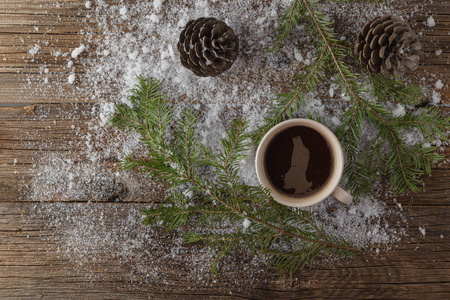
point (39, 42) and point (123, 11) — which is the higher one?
point (123, 11)

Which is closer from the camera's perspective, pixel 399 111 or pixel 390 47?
pixel 390 47

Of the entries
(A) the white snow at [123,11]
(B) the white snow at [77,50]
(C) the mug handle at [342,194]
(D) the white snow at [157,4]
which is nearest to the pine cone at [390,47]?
(C) the mug handle at [342,194]

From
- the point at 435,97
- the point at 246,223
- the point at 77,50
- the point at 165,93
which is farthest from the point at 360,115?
the point at 77,50

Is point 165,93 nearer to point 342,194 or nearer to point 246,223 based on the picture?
point 246,223

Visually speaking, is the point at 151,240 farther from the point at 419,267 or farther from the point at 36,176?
the point at 419,267

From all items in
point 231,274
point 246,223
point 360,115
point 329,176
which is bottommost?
point 231,274

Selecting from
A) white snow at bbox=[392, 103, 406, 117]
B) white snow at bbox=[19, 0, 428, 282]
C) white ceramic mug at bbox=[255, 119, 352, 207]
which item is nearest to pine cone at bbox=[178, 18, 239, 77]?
white snow at bbox=[19, 0, 428, 282]

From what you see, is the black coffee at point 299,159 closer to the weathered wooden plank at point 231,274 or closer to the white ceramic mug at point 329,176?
the white ceramic mug at point 329,176
